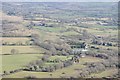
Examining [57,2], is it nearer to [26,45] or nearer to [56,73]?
[26,45]

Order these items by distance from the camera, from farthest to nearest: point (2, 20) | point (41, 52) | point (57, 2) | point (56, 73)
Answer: point (57, 2)
point (2, 20)
point (41, 52)
point (56, 73)

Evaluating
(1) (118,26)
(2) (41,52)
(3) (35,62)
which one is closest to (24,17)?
(1) (118,26)

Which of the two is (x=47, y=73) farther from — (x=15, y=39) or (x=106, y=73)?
(x=15, y=39)

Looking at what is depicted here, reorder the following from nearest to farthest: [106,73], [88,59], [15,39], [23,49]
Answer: [106,73] < [88,59] < [23,49] < [15,39]

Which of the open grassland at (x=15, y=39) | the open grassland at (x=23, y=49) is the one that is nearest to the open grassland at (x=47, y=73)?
the open grassland at (x=23, y=49)

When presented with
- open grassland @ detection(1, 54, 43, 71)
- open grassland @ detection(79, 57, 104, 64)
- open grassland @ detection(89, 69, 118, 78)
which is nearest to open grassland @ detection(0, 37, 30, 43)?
open grassland @ detection(1, 54, 43, 71)

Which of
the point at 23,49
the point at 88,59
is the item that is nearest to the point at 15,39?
the point at 23,49

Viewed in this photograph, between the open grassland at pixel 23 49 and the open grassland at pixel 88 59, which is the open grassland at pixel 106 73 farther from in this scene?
the open grassland at pixel 23 49

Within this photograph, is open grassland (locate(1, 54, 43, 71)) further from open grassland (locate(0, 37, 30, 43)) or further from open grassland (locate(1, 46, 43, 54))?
open grassland (locate(0, 37, 30, 43))
